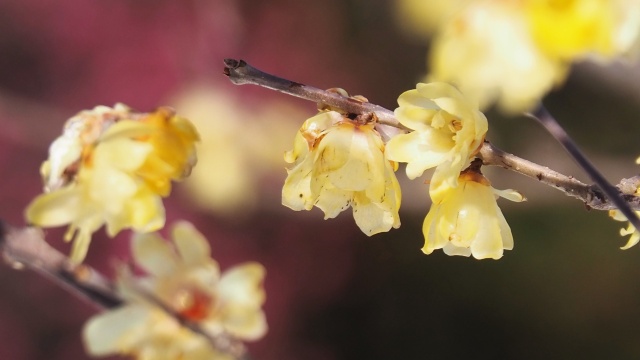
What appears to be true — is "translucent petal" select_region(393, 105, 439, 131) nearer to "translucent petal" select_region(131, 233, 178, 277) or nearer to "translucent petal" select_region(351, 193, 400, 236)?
"translucent petal" select_region(351, 193, 400, 236)

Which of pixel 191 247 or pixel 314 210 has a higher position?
pixel 314 210

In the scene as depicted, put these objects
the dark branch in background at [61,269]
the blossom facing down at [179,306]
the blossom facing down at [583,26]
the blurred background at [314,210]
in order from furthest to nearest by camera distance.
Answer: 1. the blurred background at [314,210]
2. the blossom facing down at [179,306]
3. the dark branch in background at [61,269]
4. the blossom facing down at [583,26]

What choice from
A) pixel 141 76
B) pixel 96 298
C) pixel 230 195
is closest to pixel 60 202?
pixel 96 298

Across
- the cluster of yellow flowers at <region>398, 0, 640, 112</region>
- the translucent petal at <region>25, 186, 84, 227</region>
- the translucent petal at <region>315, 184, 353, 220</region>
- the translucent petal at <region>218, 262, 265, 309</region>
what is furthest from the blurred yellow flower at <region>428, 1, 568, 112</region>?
the translucent petal at <region>218, 262, 265, 309</region>

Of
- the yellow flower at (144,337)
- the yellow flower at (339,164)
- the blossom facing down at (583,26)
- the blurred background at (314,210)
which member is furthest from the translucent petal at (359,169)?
the blurred background at (314,210)

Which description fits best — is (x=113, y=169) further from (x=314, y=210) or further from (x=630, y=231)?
(x=314, y=210)

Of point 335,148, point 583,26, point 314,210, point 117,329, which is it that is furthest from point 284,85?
point 314,210

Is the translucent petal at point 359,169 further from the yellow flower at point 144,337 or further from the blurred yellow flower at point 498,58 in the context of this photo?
the yellow flower at point 144,337
